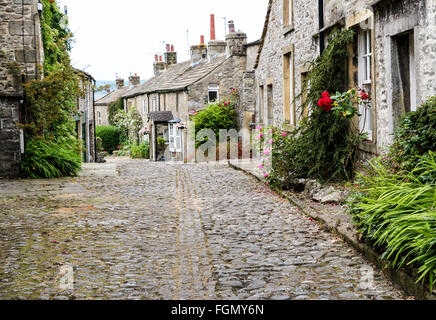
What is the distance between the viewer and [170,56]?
138ft

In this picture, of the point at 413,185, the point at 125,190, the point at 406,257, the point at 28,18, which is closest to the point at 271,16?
the point at 28,18

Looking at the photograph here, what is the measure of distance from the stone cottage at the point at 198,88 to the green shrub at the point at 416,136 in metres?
18.4

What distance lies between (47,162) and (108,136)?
3180 centimetres

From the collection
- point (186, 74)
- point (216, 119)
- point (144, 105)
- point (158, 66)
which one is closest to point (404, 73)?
point (216, 119)

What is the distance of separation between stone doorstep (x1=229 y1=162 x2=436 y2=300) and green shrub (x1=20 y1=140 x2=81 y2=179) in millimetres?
7539

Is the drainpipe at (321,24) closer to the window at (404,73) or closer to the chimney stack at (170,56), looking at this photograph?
the window at (404,73)

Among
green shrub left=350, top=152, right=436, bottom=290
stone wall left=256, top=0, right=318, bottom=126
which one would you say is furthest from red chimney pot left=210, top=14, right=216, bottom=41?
green shrub left=350, top=152, right=436, bottom=290

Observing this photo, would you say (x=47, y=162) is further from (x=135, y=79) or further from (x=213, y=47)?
(x=135, y=79)

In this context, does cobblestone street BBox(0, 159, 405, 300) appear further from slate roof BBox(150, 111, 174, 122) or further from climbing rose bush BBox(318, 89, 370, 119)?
slate roof BBox(150, 111, 174, 122)

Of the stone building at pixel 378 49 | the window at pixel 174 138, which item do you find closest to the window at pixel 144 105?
the window at pixel 174 138

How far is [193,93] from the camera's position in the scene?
2886cm

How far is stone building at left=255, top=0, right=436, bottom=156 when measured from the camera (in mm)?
7184

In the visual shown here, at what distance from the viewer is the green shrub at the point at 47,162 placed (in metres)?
14.3

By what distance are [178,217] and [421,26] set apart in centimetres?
Result: 473
